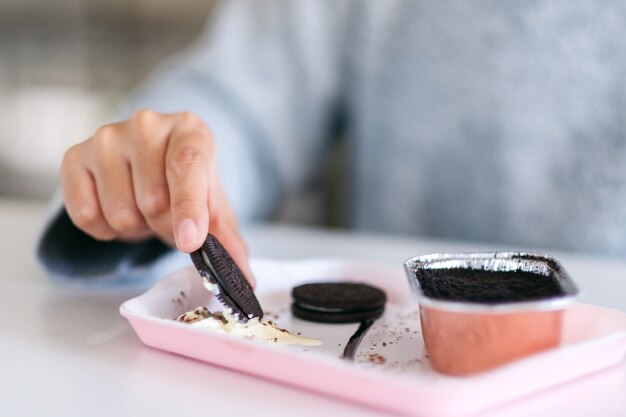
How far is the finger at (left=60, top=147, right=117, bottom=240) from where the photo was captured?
73 cm

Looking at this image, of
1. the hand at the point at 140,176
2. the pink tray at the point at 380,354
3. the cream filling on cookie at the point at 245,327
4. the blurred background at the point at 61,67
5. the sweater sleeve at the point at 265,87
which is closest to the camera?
the pink tray at the point at 380,354

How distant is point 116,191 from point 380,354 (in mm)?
309

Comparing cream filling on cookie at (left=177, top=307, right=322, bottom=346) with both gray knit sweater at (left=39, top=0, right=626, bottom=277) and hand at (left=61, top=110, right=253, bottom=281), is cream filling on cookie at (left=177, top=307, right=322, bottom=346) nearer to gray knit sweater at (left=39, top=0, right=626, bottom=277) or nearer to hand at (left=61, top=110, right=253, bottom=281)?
hand at (left=61, top=110, right=253, bottom=281)

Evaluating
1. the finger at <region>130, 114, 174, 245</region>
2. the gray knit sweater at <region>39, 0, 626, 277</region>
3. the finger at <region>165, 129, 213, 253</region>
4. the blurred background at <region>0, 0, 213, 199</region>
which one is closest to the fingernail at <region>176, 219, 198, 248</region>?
the finger at <region>165, 129, 213, 253</region>

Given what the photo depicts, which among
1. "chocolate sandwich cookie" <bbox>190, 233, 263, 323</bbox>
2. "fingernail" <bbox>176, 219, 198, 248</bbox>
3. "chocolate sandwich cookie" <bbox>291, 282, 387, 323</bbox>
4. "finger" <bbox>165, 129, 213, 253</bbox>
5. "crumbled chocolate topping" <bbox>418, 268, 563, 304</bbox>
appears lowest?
A: "chocolate sandwich cookie" <bbox>291, 282, 387, 323</bbox>

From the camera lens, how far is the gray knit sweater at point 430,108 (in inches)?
45.9

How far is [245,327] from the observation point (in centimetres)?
57

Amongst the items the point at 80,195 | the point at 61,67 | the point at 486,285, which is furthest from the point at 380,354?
the point at 61,67

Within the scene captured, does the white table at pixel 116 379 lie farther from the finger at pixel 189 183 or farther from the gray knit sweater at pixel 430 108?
the gray knit sweater at pixel 430 108

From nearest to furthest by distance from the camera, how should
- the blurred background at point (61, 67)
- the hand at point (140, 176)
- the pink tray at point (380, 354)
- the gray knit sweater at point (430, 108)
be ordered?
the pink tray at point (380, 354)
the hand at point (140, 176)
the gray knit sweater at point (430, 108)
the blurred background at point (61, 67)

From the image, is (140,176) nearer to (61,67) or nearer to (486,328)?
(486,328)

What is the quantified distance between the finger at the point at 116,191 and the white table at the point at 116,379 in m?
0.08

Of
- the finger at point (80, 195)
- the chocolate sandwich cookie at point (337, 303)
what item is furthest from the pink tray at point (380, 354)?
the finger at point (80, 195)

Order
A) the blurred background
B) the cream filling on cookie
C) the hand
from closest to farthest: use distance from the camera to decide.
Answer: the cream filling on cookie → the hand → the blurred background
